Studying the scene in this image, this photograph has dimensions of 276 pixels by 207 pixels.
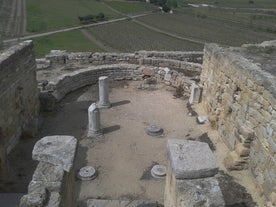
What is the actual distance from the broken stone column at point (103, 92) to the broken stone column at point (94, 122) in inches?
72.9

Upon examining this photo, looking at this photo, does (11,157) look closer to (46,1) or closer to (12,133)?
(12,133)

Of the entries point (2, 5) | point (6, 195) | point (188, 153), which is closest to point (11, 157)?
point (6, 195)

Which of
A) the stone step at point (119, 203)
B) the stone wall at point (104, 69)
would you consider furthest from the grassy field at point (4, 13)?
the stone step at point (119, 203)

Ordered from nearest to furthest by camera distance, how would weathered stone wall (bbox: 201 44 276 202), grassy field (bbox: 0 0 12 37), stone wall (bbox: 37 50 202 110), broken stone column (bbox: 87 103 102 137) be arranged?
weathered stone wall (bbox: 201 44 276 202)
broken stone column (bbox: 87 103 102 137)
stone wall (bbox: 37 50 202 110)
grassy field (bbox: 0 0 12 37)

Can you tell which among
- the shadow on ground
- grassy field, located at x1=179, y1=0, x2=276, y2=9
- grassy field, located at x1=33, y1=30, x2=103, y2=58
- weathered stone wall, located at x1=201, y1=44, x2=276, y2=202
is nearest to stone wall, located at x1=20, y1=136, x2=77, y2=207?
the shadow on ground

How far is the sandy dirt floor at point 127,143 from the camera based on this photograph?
8.74m

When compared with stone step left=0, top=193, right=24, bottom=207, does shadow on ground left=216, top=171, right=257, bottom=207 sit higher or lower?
lower

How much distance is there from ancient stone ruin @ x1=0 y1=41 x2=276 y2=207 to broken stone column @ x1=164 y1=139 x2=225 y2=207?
0.01m

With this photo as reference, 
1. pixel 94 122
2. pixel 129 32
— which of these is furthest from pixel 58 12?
pixel 94 122

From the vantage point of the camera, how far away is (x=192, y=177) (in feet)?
16.6

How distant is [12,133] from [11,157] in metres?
0.73

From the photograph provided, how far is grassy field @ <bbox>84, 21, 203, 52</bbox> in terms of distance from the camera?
116 ft

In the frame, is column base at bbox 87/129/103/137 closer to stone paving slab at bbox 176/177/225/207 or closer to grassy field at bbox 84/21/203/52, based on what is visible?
stone paving slab at bbox 176/177/225/207

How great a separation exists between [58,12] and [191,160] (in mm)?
53337
